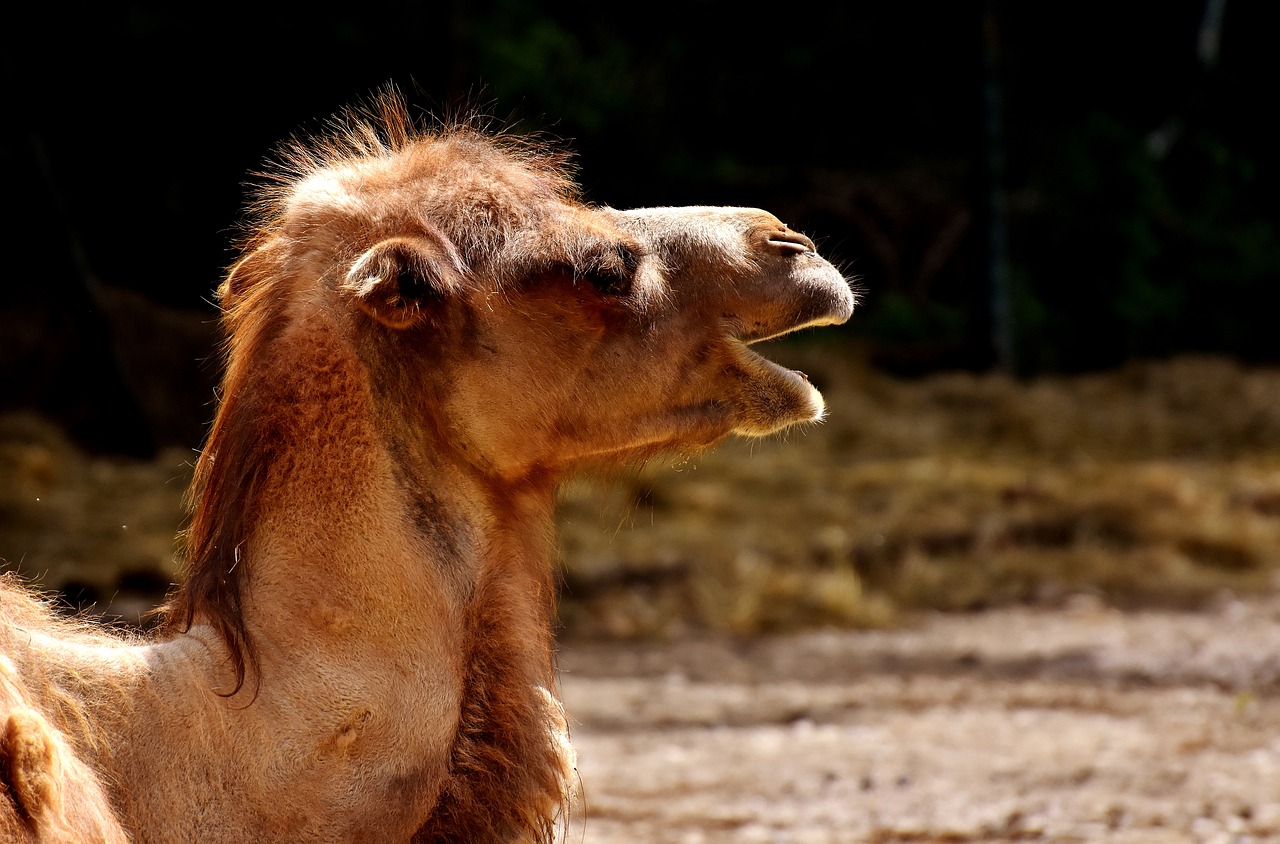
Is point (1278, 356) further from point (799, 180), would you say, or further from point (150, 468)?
point (150, 468)

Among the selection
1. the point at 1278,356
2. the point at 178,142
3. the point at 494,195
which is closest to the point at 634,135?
the point at 178,142

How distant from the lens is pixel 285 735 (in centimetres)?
→ 210

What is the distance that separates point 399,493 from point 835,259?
7.39 meters

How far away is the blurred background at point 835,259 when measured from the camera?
6.84 metres

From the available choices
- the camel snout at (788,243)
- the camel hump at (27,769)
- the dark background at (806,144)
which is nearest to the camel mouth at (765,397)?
the camel snout at (788,243)

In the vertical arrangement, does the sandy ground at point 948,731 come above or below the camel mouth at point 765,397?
below

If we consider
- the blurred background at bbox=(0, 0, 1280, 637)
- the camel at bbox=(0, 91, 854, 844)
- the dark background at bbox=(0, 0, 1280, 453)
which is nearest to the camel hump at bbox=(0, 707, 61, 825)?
the camel at bbox=(0, 91, 854, 844)

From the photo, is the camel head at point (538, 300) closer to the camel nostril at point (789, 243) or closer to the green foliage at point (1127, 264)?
the camel nostril at point (789, 243)

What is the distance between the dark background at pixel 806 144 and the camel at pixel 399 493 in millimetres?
5282

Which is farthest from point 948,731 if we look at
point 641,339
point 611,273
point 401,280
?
point 401,280

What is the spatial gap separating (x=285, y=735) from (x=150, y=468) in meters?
5.48

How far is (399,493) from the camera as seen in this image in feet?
7.47

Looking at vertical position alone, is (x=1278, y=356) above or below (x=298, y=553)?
below

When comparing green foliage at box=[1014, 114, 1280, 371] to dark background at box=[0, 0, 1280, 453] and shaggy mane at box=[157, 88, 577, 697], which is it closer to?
dark background at box=[0, 0, 1280, 453]
